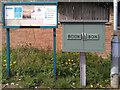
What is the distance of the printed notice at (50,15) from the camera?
491 centimetres

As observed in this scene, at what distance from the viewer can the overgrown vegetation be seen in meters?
4.77

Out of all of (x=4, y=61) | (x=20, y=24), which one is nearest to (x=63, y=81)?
(x=20, y=24)

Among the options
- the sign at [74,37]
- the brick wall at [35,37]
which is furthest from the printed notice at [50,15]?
the brick wall at [35,37]

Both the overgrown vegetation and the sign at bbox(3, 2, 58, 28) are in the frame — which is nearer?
the overgrown vegetation

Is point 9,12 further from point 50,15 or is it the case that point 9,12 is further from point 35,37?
point 35,37

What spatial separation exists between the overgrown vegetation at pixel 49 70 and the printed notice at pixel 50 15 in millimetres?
1425

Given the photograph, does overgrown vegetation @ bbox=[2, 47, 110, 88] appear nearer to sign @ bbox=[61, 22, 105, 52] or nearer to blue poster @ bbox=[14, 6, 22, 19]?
sign @ bbox=[61, 22, 105, 52]

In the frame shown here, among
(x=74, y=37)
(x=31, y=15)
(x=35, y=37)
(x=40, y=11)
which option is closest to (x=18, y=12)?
(x=31, y=15)

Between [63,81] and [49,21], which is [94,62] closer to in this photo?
[63,81]

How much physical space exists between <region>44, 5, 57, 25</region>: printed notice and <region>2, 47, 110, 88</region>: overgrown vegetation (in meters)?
1.43

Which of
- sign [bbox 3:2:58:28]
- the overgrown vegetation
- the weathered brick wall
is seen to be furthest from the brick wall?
sign [bbox 3:2:58:28]

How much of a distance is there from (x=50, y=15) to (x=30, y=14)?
570 millimetres

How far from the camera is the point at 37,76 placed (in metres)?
5.00

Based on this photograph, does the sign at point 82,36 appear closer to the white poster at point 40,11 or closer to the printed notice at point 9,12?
the white poster at point 40,11
